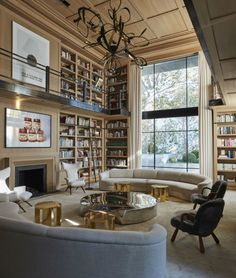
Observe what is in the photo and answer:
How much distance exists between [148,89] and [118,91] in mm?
1332

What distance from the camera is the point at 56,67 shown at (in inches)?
293

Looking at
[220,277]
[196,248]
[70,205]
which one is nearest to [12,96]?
[70,205]

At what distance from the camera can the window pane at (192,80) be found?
28.0 ft

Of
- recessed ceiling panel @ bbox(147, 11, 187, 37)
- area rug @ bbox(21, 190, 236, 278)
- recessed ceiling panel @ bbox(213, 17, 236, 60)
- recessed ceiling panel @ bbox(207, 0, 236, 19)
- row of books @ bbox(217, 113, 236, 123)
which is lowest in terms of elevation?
area rug @ bbox(21, 190, 236, 278)

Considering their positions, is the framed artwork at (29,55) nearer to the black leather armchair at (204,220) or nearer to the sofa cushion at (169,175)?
the sofa cushion at (169,175)

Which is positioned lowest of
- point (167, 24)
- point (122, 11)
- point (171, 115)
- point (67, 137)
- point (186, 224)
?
point (186, 224)

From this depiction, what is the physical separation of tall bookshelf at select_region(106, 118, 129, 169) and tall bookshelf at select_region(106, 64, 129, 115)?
694 millimetres

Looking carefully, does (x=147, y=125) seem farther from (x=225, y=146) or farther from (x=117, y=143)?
(x=225, y=146)

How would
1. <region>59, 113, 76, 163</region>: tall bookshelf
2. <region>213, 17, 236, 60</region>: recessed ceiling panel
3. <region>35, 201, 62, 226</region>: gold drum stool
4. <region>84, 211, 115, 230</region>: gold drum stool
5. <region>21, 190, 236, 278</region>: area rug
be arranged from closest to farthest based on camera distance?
<region>213, 17, 236, 60</region>: recessed ceiling panel
<region>21, 190, 236, 278</region>: area rug
<region>84, 211, 115, 230</region>: gold drum stool
<region>35, 201, 62, 226</region>: gold drum stool
<region>59, 113, 76, 163</region>: tall bookshelf

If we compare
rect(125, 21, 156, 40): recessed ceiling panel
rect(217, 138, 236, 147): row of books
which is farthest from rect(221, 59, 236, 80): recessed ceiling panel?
rect(125, 21, 156, 40): recessed ceiling panel

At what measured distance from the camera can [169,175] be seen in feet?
23.7

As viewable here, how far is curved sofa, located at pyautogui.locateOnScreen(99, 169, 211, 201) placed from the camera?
6.02 meters

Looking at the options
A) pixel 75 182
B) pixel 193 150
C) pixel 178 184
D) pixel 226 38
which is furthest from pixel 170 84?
pixel 226 38

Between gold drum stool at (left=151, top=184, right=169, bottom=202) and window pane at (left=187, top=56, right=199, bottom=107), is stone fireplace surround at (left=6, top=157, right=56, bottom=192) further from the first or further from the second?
window pane at (left=187, top=56, right=199, bottom=107)
